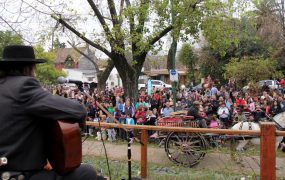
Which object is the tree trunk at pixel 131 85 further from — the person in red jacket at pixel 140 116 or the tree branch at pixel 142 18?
the tree branch at pixel 142 18

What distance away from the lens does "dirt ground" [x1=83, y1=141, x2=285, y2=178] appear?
20.9ft

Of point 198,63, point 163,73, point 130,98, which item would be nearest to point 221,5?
point 130,98

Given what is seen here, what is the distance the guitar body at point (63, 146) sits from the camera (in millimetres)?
2926

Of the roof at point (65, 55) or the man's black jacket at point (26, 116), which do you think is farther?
the roof at point (65, 55)

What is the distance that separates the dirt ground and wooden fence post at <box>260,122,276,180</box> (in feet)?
0.80

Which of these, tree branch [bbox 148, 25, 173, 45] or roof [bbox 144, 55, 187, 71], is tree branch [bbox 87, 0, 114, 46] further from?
roof [bbox 144, 55, 187, 71]

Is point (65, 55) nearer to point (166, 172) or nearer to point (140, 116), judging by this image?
point (140, 116)

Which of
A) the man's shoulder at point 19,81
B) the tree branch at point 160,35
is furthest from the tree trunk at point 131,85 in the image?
the man's shoulder at point 19,81

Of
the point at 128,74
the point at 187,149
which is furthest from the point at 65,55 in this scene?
the point at 187,149

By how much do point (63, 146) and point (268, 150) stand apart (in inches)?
147

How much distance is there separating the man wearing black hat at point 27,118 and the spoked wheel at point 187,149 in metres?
4.54

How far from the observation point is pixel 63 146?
116 inches

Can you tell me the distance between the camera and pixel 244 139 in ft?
→ 22.3

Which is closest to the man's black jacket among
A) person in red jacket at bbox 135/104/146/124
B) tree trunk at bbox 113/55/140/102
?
person in red jacket at bbox 135/104/146/124
